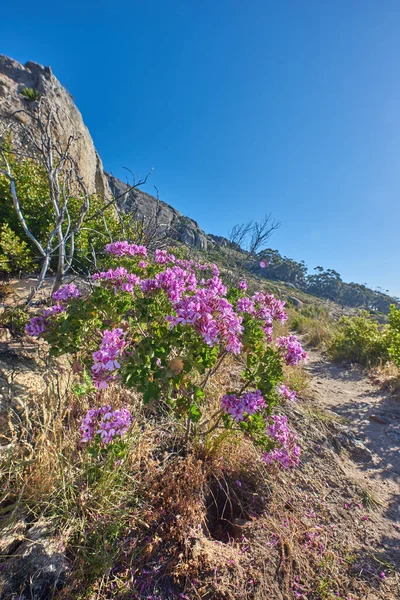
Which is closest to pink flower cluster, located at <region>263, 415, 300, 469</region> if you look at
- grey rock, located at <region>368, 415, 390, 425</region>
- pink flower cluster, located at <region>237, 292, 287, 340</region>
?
pink flower cluster, located at <region>237, 292, 287, 340</region>

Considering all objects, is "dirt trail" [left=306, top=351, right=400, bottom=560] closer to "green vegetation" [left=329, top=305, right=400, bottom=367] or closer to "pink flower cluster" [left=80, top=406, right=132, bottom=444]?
"green vegetation" [left=329, top=305, right=400, bottom=367]

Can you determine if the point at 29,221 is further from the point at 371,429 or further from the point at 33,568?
the point at 371,429

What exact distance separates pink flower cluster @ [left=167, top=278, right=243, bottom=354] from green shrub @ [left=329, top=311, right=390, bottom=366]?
515 centimetres

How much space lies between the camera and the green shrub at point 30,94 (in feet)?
36.3

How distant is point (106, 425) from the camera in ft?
4.99

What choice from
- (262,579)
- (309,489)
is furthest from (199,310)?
(309,489)

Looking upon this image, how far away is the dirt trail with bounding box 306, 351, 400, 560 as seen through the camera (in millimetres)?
2121

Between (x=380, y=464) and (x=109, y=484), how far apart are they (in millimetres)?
2842

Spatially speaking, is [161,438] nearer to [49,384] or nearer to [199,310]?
[49,384]

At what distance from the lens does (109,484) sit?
166 centimetres

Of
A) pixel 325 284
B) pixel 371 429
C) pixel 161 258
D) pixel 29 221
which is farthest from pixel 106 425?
pixel 325 284

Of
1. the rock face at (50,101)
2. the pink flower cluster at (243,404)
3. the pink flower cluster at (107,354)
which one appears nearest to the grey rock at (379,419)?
the pink flower cluster at (243,404)

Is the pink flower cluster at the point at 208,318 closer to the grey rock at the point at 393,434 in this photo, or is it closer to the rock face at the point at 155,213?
the rock face at the point at 155,213

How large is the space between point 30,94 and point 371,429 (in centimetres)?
1657
